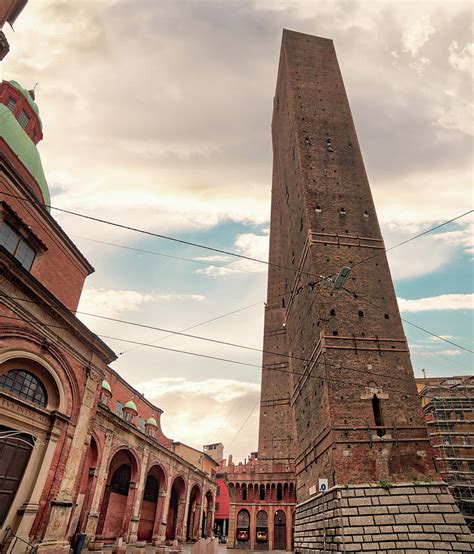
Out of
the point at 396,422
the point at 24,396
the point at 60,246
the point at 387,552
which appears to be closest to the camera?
the point at 24,396

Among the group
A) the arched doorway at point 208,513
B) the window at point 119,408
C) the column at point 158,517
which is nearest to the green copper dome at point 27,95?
the window at point 119,408

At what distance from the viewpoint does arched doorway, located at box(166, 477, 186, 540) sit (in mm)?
29872

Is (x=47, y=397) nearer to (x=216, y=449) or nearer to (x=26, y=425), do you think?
(x=26, y=425)

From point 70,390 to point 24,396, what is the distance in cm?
181

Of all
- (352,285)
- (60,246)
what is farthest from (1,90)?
(352,285)

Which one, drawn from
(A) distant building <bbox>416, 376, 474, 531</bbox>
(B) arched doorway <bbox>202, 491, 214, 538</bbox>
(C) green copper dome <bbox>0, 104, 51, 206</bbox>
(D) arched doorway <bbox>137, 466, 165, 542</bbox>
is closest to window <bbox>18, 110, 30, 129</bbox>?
(C) green copper dome <bbox>0, 104, 51, 206</bbox>

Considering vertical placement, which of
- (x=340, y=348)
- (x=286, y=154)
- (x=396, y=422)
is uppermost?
(x=286, y=154)

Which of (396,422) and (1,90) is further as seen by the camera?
(1,90)

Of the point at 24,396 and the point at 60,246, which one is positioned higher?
the point at 60,246

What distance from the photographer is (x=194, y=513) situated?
35.0 metres

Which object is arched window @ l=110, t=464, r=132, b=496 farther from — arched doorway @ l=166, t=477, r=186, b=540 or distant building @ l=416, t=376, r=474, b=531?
distant building @ l=416, t=376, r=474, b=531

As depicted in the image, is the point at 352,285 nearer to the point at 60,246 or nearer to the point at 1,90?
the point at 60,246

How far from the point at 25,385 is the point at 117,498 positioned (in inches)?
594

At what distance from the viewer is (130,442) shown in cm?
2306
